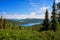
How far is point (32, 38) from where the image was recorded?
20.1 meters

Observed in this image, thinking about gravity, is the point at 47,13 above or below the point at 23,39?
above

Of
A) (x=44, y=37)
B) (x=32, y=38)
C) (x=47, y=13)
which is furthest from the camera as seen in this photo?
(x=47, y=13)

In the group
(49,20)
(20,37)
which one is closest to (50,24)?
(49,20)

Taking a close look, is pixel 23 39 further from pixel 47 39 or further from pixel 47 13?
pixel 47 13

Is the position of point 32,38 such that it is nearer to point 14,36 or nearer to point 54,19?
point 14,36

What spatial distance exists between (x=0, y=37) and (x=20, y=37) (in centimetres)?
217

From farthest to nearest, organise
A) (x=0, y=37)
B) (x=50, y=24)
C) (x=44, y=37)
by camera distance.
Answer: (x=50, y=24), (x=44, y=37), (x=0, y=37)

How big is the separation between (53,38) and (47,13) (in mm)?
33264

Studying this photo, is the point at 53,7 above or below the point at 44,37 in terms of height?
above

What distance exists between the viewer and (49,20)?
5309 cm

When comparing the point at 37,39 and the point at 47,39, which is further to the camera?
the point at 47,39

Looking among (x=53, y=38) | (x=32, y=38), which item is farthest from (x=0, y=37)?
(x=53, y=38)

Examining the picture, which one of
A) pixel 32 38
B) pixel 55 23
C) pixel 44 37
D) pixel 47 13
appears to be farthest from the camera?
pixel 47 13

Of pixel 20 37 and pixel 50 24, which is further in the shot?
pixel 50 24
